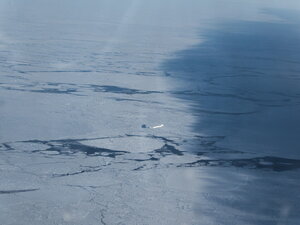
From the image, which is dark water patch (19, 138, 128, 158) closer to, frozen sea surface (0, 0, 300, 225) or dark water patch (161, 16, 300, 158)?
frozen sea surface (0, 0, 300, 225)

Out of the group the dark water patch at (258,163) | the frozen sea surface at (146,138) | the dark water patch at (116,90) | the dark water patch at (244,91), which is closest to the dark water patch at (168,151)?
the frozen sea surface at (146,138)

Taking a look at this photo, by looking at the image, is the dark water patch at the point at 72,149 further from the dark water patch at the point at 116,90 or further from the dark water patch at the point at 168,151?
the dark water patch at the point at 116,90

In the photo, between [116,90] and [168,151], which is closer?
[168,151]

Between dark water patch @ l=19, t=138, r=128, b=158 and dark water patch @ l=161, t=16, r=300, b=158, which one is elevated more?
dark water patch @ l=19, t=138, r=128, b=158

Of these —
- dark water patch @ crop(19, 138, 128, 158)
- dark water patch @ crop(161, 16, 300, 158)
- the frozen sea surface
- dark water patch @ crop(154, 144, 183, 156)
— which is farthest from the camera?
dark water patch @ crop(161, 16, 300, 158)

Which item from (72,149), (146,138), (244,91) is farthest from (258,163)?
(244,91)

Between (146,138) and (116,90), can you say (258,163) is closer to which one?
(146,138)

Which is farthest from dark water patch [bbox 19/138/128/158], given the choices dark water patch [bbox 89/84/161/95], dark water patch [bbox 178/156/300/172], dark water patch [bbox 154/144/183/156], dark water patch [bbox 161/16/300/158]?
dark water patch [bbox 89/84/161/95]

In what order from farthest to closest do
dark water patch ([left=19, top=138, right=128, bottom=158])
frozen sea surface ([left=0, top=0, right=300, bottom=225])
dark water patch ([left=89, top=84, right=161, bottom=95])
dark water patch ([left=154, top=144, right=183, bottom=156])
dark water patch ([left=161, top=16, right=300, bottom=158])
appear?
1. dark water patch ([left=89, top=84, right=161, bottom=95])
2. dark water patch ([left=161, top=16, right=300, bottom=158])
3. dark water patch ([left=154, top=144, right=183, bottom=156])
4. dark water patch ([left=19, top=138, right=128, bottom=158])
5. frozen sea surface ([left=0, top=0, right=300, bottom=225])
